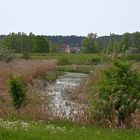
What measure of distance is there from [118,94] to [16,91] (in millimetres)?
4703

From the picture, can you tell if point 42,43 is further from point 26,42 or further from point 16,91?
point 16,91

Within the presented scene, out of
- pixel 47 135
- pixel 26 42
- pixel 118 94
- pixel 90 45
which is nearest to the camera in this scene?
pixel 47 135

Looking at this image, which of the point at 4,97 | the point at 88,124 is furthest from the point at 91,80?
the point at 88,124

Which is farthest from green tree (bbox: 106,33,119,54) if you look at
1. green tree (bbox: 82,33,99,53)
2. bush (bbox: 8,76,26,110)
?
green tree (bbox: 82,33,99,53)

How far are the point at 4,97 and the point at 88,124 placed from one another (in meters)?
7.47

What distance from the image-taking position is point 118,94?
15820 millimetres

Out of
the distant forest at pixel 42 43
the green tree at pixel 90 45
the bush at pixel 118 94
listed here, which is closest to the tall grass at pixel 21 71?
the bush at pixel 118 94

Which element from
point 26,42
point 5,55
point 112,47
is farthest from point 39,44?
point 5,55

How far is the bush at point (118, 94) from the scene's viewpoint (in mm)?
15625

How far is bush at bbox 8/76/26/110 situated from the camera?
18.6 m

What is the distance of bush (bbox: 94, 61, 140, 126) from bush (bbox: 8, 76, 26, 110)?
354cm

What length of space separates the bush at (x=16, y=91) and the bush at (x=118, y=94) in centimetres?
354

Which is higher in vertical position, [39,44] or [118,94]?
[118,94]

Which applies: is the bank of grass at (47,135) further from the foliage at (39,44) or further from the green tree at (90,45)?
the green tree at (90,45)
